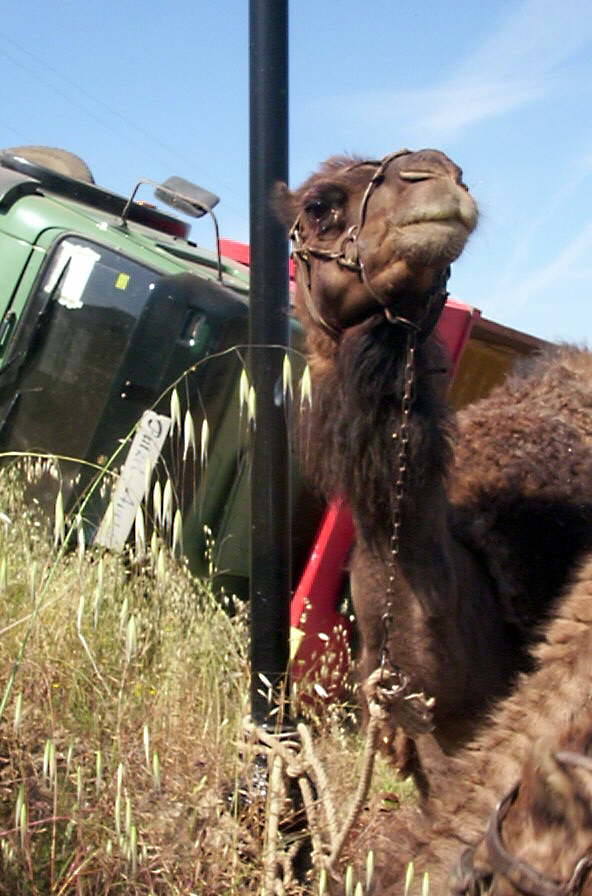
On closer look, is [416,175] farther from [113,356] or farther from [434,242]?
[113,356]

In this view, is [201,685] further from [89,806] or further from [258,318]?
[258,318]

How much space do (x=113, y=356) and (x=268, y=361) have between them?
2.03m

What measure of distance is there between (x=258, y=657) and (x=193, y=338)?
2.11m

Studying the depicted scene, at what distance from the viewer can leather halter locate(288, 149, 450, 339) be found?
110 inches

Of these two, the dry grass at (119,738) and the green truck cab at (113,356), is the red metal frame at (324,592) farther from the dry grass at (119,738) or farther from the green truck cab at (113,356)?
the dry grass at (119,738)

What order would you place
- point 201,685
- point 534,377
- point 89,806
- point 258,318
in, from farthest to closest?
point 534,377, point 201,685, point 258,318, point 89,806

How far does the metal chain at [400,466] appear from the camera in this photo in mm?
2834

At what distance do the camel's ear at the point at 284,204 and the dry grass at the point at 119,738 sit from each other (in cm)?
92

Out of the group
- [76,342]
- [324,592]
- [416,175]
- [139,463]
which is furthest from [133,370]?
[416,175]

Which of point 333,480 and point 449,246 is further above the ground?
point 449,246

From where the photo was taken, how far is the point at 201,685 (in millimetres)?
3301

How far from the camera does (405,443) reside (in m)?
2.89

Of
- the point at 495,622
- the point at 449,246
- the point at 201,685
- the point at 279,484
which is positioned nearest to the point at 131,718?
the point at 201,685

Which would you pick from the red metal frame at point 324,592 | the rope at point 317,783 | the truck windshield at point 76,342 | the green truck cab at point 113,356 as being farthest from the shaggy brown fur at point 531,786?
the truck windshield at point 76,342
